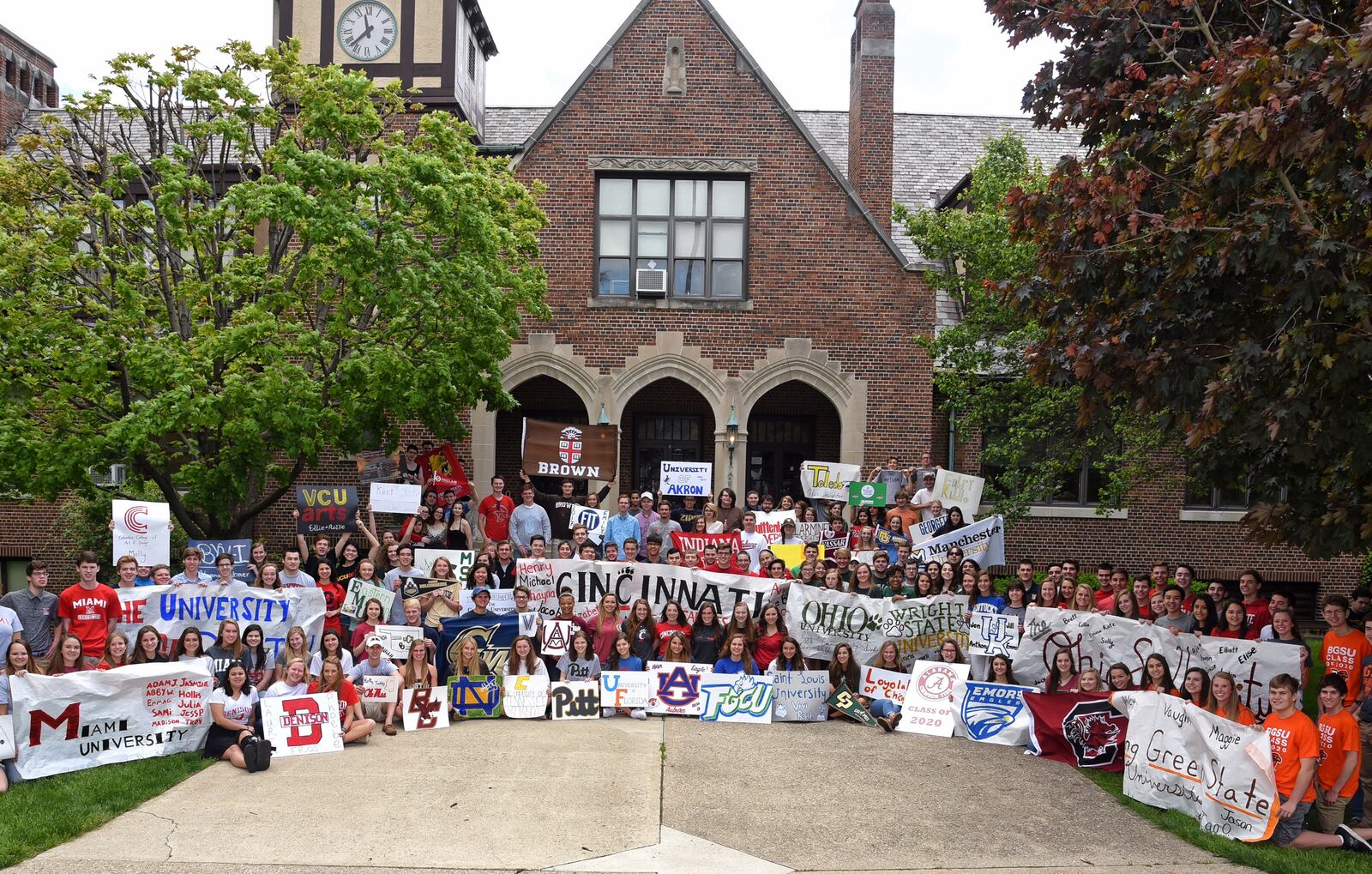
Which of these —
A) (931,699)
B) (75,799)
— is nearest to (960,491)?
(931,699)

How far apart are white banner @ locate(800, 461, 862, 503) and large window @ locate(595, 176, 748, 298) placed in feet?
14.0

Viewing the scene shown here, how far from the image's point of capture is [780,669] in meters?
12.9

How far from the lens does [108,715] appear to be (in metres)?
10.5

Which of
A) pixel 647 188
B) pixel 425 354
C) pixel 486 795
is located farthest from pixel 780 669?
pixel 647 188

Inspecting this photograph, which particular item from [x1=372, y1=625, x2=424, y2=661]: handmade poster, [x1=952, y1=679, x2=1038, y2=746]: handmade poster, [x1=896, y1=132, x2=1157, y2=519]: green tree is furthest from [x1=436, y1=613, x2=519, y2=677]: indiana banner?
[x1=896, y1=132, x2=1157, y2=519]: green tree

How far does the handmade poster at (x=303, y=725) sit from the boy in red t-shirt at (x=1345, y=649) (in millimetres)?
9066

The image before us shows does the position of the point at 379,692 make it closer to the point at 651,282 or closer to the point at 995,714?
the point at 995,714

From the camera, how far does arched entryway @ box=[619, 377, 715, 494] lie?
23375mm

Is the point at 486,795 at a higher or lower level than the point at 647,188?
lower

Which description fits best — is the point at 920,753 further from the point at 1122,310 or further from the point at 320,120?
the point at 320,120

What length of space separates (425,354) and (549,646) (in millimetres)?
5165

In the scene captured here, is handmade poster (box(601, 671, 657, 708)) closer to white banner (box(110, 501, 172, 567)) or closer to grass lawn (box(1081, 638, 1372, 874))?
grass lawn (box(1081, 638, 1372, 874))

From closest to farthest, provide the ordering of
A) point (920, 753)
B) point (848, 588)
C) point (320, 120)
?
point (920, 753) → point (848, 588) → point (320, 120)

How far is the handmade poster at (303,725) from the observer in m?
10.8
